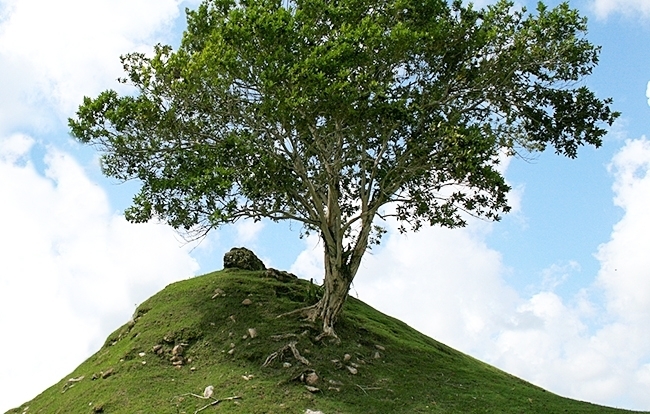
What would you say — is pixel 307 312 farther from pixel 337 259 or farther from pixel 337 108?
pixel 337 108

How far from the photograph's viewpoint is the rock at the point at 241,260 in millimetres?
23828

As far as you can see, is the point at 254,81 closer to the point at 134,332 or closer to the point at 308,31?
the point at 308,31

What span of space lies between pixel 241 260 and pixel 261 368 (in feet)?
25.0

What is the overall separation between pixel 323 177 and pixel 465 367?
771 cm

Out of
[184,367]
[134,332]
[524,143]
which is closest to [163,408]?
[184,367]

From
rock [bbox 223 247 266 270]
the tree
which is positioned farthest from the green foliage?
rock [bbox 223 247 266 270]

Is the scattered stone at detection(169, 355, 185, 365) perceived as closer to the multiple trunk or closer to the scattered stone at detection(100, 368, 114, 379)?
the scattered stone at detection(100, 368, 114, 379)

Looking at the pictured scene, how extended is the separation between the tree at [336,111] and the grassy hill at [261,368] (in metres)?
1.55

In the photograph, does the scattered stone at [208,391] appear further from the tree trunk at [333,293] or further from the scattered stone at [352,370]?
the tree trunk at [333,293]

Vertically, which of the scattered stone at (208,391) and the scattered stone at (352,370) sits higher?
the scattered stone at (352,370)

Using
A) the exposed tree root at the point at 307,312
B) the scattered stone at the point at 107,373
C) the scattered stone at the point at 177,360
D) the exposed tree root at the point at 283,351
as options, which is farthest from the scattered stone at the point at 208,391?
the exposed tree root at the point at 307,312

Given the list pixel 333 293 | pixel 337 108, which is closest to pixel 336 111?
pixel 337 108

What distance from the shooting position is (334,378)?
54.2 feet

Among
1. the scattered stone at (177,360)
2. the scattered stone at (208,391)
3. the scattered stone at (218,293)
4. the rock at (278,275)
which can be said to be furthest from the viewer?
the rock at (278,275)
